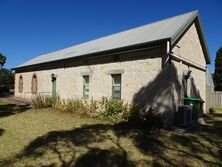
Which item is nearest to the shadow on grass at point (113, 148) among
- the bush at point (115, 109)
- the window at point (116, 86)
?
the bush at point (115, 109)

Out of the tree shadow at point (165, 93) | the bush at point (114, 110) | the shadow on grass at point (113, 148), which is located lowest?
the shadow on grass at point (113, 148)

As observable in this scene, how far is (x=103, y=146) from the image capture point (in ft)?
18.5

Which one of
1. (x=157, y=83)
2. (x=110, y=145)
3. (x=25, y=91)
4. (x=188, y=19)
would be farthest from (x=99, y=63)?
(x=25, y=91)

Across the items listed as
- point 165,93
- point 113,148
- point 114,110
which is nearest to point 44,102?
point 114,110

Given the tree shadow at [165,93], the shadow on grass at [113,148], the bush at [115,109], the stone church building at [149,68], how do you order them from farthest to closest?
the bush at [115,109] < the stone church building at [149,68] < the tree shadow at [165,93] < the shadow on grass at [113,148]

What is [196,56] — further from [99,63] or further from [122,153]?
[122,153]

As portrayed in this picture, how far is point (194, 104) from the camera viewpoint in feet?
31.9

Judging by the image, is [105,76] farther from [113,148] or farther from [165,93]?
[113,148]

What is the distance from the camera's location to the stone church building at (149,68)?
852cm

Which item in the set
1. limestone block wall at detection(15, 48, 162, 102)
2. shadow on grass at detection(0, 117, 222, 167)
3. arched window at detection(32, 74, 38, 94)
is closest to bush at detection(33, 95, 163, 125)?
limestone block wall at detection(15, 48, 162, 102)

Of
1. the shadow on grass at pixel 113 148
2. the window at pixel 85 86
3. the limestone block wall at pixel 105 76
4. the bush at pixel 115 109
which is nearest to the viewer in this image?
the shadow on grass at pixel 113 148

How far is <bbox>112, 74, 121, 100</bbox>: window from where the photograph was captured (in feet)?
34.7

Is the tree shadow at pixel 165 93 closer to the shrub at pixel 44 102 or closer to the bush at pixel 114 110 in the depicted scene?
the bush at pixel 114 110

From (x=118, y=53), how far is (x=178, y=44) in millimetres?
3045
